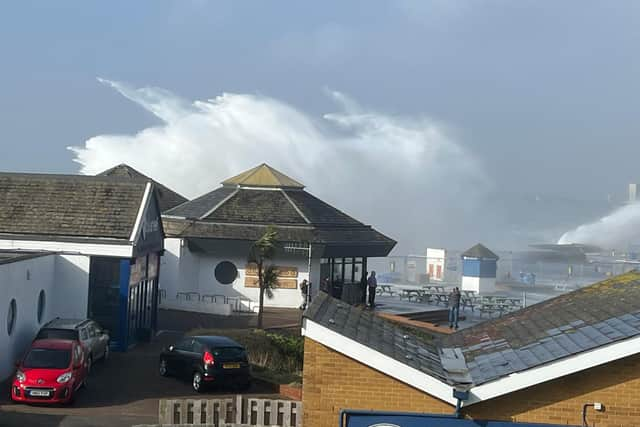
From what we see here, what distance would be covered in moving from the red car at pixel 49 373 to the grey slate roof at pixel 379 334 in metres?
8.71

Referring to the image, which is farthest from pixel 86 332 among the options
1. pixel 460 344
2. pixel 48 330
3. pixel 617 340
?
pixel 617 340

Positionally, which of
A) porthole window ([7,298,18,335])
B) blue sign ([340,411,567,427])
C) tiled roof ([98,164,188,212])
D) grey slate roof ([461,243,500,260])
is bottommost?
blue sign ([340,411,567,427])

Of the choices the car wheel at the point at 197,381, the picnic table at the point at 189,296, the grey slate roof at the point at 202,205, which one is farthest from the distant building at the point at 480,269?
the car wheel at the point at 197,381

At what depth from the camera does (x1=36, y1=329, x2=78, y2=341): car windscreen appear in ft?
89.4

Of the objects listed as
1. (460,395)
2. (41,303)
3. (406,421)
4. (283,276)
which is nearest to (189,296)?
(283,276)

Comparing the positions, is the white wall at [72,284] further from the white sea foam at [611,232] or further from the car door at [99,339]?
the white sea foam at [611,232]

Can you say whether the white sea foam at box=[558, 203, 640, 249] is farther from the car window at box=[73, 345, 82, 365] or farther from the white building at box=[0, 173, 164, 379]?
the car window at box=[73, 345, 82, 365]

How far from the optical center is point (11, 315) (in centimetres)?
2717

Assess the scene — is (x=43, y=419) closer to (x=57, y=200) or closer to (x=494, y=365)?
(x=494, y=365)

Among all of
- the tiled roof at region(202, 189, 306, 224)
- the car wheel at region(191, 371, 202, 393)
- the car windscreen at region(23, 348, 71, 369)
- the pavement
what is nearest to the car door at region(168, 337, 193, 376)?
the pavement

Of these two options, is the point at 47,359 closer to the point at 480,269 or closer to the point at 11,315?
the point at 11,315

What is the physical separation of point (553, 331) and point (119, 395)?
43.8 feet

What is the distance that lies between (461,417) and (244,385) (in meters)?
13.8

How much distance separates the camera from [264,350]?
3022 cm
